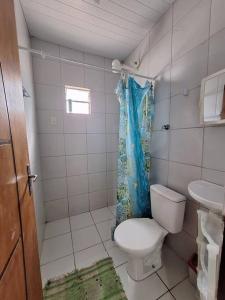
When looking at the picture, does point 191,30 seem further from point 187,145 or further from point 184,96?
point 187,145

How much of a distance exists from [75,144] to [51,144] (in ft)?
1.09

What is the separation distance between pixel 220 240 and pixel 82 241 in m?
1.52

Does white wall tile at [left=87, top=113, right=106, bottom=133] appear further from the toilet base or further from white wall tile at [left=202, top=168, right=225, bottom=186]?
the toilet base

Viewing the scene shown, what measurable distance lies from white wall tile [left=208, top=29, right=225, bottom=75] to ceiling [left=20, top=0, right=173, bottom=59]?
682mm

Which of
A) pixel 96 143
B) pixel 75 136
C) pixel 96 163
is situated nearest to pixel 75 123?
pixel 75 136

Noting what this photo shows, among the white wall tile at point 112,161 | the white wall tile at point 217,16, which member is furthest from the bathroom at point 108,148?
the white wall tile at point 112,161

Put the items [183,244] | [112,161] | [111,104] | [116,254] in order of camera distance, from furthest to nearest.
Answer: [112,161] → [111,104] → [116,254] → [183,244]

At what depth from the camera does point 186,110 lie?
128 cm

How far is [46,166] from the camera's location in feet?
6.46

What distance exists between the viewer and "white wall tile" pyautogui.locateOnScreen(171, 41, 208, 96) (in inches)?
44.3

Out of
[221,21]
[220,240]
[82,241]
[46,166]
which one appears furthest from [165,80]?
[82,241]

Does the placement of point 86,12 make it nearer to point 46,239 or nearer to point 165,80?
point 165,80

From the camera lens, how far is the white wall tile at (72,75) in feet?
6.36

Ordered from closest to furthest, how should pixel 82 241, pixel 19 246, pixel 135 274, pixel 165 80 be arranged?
pixel 19 246
pixel 135 274
pixel 165 80
pixel 82 241
